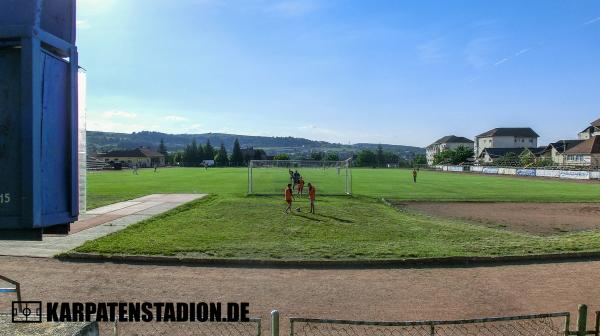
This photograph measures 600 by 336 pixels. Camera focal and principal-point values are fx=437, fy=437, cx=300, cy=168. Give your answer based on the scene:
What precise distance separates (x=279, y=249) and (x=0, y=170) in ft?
33.4

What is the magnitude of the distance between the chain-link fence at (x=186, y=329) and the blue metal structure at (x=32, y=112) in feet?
12.8

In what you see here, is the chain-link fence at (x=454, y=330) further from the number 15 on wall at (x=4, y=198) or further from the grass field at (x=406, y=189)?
the grass field at (x=406, y=189)

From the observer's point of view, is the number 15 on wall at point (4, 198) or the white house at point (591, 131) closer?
the number 15 on wall at point (4, 198)

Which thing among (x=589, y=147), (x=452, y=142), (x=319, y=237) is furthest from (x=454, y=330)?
(x=452, y=142)

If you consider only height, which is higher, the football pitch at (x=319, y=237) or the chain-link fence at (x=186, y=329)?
the football pitch at (x=319, y=237)

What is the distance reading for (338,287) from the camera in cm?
984

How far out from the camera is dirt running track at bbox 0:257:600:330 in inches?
335

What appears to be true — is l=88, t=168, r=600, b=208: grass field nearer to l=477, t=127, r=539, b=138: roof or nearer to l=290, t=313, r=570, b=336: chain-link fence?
l=290, t=313, r=570, b=336: chain-link fence

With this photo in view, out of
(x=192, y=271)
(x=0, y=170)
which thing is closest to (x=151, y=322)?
(x=192, y=271)

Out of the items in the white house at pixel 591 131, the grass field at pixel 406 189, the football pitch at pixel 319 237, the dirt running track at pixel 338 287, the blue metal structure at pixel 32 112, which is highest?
the white house at pixel 591 131

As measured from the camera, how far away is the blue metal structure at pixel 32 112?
3373mm

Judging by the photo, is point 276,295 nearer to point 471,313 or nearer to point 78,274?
point 471,313

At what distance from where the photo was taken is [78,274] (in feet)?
34.9

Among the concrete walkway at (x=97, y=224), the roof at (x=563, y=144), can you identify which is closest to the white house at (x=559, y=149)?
the roof at (x=563, y=144)
